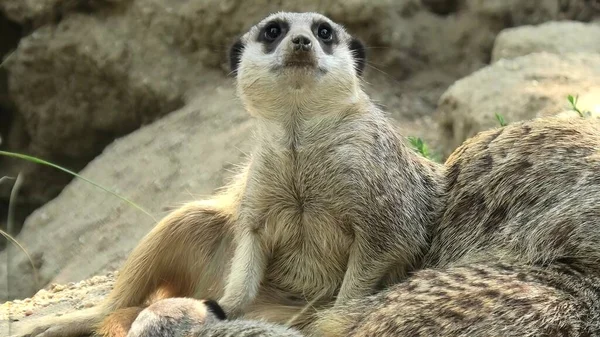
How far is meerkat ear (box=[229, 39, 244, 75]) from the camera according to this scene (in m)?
4.07

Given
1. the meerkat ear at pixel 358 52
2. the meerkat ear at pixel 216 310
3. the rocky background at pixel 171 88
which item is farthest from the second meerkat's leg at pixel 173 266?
the rocky background at pixel 171 88

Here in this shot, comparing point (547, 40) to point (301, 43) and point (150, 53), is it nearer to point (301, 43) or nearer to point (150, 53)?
point (150, 53)

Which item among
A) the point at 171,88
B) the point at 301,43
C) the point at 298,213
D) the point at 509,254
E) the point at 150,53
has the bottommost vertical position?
the point at 509,254

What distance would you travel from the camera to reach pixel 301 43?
352cm

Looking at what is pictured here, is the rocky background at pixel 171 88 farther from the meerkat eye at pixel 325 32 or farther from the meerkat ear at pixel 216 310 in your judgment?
the meerkat ear at pixel 216 310

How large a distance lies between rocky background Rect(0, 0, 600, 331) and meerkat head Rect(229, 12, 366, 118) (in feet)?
6.34

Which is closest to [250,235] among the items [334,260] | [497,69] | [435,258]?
[334,260]

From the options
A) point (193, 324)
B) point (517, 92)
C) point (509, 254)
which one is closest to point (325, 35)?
point (509, 254)

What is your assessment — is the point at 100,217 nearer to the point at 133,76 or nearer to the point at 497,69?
the point at 133,76

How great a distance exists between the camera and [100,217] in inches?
259

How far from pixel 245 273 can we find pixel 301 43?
87cm

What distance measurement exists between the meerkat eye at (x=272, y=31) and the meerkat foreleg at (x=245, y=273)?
81 centimetres

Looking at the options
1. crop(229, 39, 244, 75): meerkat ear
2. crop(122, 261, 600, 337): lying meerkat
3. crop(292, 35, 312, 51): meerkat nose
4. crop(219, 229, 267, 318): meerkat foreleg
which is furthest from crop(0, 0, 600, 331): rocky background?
crop(122, 261, 600, 337): lying meerkat

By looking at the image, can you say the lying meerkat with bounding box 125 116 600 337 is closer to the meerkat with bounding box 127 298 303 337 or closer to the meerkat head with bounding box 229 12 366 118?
the meerkat with bounding box 127 298 303 337
